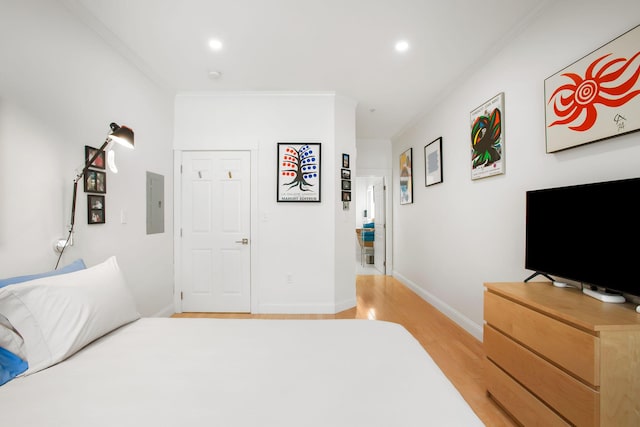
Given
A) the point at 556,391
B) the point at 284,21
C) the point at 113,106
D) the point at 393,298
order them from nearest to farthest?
the point at 556,391 < the point at 284,21 < the point at 113,106 < the point at 393,298

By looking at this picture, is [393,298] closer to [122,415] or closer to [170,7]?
[122,415]

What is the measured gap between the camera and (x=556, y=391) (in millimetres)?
Result: 1283

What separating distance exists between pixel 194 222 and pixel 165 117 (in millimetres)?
1258

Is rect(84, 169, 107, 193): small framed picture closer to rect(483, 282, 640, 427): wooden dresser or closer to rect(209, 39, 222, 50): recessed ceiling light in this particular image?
rect(209, 39, 222, 50): recessed ceiling light

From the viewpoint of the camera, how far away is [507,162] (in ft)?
7.38

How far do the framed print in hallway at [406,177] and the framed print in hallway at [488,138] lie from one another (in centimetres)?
162

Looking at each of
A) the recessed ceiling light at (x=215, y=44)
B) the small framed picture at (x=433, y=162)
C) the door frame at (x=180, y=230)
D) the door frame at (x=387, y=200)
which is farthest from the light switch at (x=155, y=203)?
the door frame at (x=387, y=200)

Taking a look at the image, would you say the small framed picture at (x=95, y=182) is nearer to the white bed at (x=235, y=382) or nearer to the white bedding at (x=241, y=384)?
the white bed at (x=235, y=382)

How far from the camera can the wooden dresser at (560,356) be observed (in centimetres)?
111

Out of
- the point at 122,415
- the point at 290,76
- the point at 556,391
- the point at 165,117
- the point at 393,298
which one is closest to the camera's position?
the point at 122,415

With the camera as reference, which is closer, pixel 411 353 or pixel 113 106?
pixel 411 353

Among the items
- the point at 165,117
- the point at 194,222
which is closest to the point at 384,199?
the point at 194,222

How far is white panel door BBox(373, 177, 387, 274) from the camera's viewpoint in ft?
17.5

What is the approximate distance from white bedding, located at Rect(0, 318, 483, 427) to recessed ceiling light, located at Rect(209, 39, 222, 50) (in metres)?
2.30
